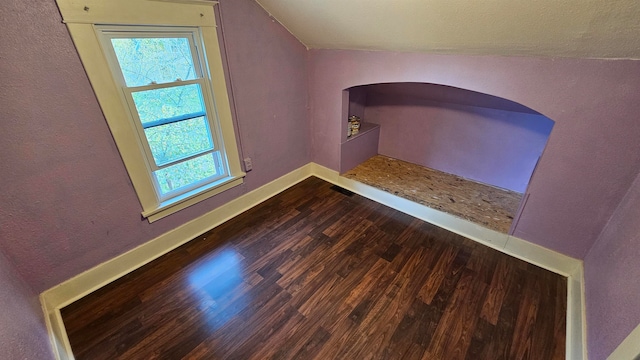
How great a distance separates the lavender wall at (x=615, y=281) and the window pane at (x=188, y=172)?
2604 mm

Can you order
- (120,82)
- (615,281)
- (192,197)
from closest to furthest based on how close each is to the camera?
(615,281)
(120,82)
(192,197)

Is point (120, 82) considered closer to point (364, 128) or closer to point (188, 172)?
point (188, 172)

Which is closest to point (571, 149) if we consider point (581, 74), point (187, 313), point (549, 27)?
point (581, 74)

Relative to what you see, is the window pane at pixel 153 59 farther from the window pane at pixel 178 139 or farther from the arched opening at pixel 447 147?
the arched opening at pixel 447 147

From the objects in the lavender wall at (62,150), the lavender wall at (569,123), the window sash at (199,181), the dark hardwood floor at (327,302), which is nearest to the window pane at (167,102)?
the lavender wall at (62,150)

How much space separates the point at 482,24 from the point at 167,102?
2032 millimetres

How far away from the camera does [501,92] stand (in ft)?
5.71

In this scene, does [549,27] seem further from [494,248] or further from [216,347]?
[216,347]

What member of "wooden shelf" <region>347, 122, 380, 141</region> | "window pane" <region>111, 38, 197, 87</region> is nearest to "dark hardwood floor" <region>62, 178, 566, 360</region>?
"wooden shelf" <region>347, 122, 380, 141</region>

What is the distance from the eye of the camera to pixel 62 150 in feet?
4.92

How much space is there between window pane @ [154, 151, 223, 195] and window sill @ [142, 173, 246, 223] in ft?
0.29

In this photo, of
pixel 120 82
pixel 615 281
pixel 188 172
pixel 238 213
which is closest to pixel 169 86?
pixel 120 82

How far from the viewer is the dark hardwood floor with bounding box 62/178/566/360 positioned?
4.82ft

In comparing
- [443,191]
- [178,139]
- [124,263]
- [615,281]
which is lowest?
[124,263]
